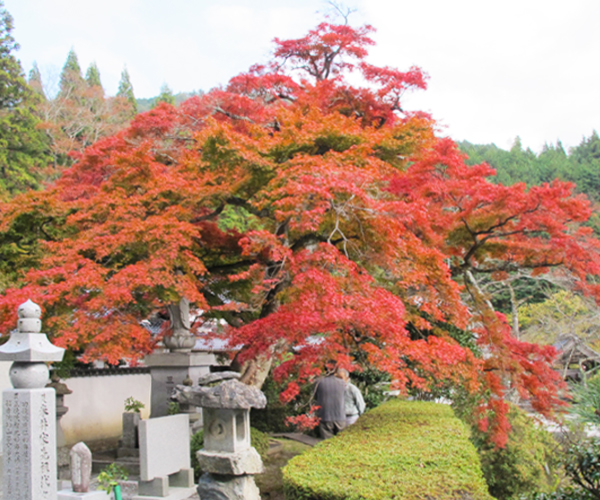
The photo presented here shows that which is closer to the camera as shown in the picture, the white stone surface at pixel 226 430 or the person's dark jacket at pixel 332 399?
the white stone surface at pixel 226 430

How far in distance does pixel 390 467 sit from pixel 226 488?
89.6 inches

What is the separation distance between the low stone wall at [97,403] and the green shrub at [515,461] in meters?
8.98

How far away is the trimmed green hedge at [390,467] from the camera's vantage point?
13.0ft

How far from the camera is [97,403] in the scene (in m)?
13.1

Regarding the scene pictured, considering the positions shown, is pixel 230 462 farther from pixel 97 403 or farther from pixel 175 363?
pixel 97 403

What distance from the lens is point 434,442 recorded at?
5430 mm

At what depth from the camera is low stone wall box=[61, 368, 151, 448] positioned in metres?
12.4

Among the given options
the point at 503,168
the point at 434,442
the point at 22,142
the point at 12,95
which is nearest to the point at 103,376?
the point at 434,442

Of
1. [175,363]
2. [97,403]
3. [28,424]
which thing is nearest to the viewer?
[28,424]

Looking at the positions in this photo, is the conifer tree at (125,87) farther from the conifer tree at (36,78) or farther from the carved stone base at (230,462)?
the carved stone base at (230,462)

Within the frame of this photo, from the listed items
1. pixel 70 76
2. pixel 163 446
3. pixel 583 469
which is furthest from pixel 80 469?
pixel 70 76

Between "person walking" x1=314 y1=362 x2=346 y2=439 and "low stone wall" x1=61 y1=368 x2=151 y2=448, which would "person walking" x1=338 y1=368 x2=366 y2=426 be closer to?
"person walking" x1=314 y1=362 x2=346 y2=439

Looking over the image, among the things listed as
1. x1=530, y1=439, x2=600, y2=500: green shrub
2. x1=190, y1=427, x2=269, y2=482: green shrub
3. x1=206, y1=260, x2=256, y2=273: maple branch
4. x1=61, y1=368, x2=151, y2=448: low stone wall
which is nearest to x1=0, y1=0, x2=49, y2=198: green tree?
x1=61, y1=368, x2=151, y2=448: low stone wall

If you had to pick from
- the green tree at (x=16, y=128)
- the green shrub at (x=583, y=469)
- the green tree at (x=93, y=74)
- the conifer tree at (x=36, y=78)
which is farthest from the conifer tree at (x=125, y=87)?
the green shrub at (x=583, y=469)
